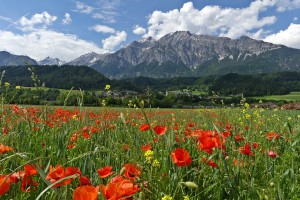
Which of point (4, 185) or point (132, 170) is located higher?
point (4, 185)

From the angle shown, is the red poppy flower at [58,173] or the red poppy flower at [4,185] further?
the red poppy flower at [58,173]

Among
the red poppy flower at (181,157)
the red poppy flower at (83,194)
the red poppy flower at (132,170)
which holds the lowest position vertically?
the red poppy flower at (132,170)

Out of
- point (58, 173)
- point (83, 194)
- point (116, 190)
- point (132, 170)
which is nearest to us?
point (83, 194)

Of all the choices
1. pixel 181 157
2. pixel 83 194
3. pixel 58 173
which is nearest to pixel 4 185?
pixel 58 173

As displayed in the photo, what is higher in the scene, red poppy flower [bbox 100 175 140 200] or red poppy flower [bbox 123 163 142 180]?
red poppy flower [bbox 100 175 140 200]

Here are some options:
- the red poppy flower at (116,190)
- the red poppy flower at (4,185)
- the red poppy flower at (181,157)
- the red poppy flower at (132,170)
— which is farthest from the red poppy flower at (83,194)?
the red poppy flower at (181,157)

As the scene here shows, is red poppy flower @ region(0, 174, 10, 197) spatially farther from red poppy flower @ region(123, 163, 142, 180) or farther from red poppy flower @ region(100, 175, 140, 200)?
red poppy flower @ region(123, 163, 142, 180)

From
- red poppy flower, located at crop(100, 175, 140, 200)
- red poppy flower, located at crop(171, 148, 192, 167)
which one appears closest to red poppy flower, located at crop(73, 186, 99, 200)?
red poppy flower, located at crop(100, 175, 140, 200)

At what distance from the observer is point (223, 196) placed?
234 centimetres

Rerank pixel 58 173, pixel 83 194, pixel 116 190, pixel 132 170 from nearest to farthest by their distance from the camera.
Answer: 1. pixel 83 194
2. pixel 116 190
3. pixel 58 173
4. pixel 132 170

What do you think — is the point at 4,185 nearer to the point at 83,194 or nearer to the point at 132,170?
the point at 83,194

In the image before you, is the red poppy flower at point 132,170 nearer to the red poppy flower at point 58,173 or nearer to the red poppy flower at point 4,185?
the red poppy flower at point 58,173

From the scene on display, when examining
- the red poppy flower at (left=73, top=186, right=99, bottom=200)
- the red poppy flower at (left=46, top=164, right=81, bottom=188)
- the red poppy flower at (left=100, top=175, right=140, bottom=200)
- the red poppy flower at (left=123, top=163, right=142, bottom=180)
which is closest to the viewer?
the red poppy flower at (left=73, top=186, right=99, bottom=200)

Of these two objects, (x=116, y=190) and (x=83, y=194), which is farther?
(x=116, y=190)
